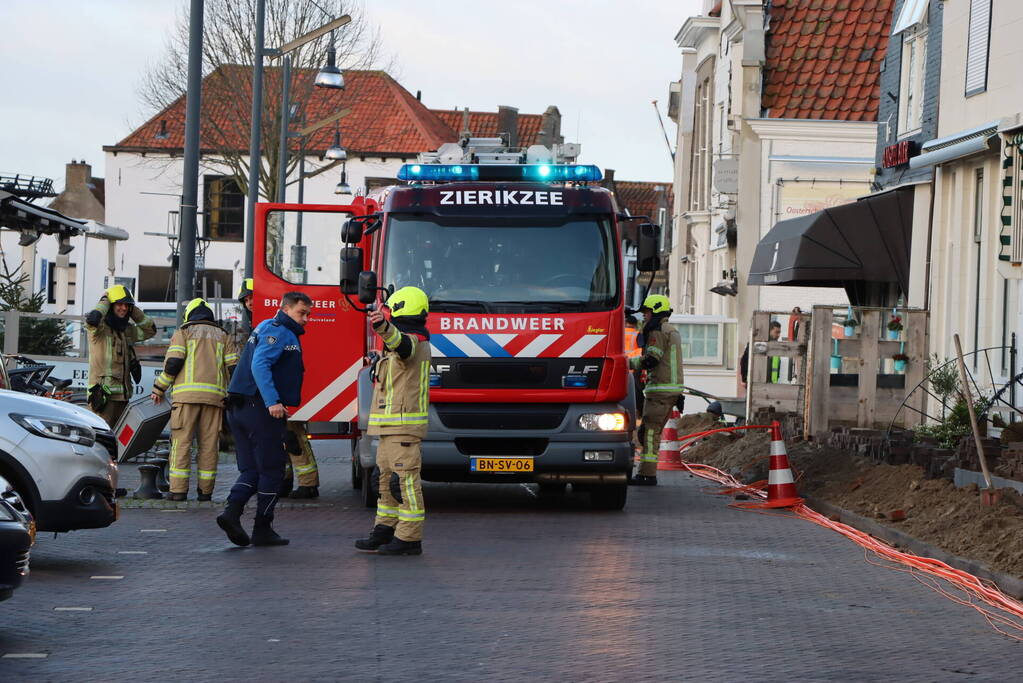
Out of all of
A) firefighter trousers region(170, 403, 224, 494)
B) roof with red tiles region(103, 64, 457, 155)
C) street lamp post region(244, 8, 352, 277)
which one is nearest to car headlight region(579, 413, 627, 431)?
firefighter trousers region(170, 403, 224, 494)

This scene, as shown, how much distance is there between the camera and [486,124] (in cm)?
7525

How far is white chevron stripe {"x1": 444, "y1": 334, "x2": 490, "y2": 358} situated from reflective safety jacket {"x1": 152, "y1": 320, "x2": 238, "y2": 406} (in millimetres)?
1990

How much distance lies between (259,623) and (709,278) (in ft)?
107

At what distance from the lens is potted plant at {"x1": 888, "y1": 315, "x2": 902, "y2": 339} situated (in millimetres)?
20188

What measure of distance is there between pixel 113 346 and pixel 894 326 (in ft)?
30.1

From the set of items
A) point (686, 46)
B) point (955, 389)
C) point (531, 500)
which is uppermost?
point (686, 46)

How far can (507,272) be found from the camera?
1449 cm

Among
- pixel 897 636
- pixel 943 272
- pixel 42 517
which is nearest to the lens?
pixel 897 636

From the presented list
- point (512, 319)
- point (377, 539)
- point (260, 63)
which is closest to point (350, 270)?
point (512, 319)

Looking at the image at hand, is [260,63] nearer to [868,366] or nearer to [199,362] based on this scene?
[868,366]

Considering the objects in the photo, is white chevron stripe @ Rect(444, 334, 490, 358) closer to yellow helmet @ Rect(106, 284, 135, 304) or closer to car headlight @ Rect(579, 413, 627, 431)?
car headlight @ Rect(579, 413, 627, 431)

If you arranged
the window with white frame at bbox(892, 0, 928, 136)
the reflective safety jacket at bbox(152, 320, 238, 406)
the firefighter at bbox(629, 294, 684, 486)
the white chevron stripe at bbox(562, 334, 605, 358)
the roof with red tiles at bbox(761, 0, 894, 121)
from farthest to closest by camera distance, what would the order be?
the roof with red tiles at bbox(761, 0, 894, 121)
the window with white frame at bbox(892, 0, 928, 136)
the firefighter at bbox(629, 294, 684, 486)
the reflective safety jacket at bbox(152, 320, 238, 406)
the white chevron stripe at bbox(562, 334, 605, 358)

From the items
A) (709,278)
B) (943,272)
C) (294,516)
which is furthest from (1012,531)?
(709,278)

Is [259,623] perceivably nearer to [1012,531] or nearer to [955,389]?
[1012,531]
